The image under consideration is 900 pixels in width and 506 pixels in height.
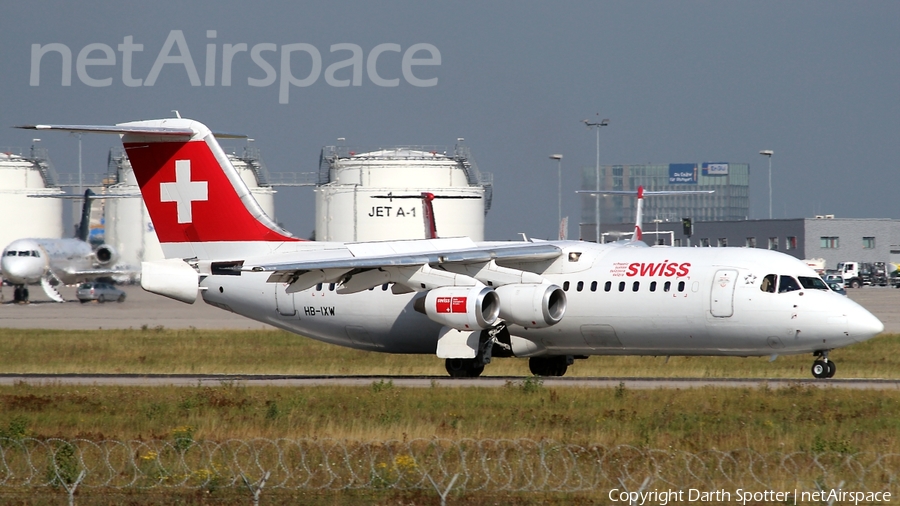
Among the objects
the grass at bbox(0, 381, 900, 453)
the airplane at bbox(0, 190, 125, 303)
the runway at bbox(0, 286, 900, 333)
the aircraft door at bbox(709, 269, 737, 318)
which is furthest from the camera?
the airplane at bbox(0, 190, 125, 303)

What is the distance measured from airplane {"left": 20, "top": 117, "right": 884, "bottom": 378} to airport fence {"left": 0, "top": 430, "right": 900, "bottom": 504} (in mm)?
9360

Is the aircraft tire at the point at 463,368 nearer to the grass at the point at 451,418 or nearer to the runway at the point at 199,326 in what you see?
the runway at the point at 199,326

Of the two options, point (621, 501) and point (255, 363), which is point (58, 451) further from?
point (255, 363)

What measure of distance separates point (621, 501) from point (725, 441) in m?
5.37

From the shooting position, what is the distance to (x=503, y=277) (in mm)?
29094

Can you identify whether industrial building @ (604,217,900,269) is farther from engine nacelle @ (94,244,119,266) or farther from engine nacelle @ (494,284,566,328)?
engine nacelle @ (494,284,566,328)

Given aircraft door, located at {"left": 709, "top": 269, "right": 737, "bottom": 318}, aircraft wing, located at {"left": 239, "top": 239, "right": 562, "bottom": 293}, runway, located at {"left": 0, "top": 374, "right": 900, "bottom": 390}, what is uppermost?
aircraft wing, located at {"left": 239, "top": 239, "right": 562, "bottom": 293}

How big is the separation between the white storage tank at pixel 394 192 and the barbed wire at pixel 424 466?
54679mm

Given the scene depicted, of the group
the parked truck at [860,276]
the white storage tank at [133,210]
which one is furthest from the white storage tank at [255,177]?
the parked truck at [860,276]

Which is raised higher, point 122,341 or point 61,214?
point 61,214

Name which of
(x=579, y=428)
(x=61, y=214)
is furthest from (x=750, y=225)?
(x=579, y=428)

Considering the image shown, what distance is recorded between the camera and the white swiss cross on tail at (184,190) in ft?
103

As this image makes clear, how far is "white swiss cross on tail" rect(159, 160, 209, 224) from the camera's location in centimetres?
3128

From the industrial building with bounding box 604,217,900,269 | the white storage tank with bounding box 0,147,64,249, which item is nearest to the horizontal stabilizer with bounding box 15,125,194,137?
→ the white storage tank with bounding box 0,147,64,249
